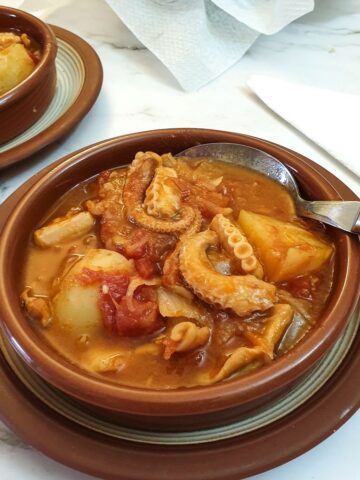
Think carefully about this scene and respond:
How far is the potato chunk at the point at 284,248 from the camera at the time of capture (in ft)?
3.88

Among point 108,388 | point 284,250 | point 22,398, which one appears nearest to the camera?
point 108,388

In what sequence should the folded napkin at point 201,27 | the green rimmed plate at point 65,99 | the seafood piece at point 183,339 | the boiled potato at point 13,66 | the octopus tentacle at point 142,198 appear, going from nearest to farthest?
the seafood piece at point 183,339 < the octopus tentacle at point 142,198 < the green rimmed plate at point 65,99 < the boiled potato at point 13,66 < the folded napkin at point 201,27

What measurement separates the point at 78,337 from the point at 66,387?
0.53ft

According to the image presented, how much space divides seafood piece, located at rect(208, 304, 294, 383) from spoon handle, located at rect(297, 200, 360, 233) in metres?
0.23

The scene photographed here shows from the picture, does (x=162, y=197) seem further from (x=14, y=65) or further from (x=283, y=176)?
(x=14, y=65)

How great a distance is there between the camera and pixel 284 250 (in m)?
1.19

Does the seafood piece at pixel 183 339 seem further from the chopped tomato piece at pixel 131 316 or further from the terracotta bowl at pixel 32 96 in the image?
the terracotta bowl at pixel 32 96

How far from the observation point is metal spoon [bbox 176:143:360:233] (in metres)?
1.21

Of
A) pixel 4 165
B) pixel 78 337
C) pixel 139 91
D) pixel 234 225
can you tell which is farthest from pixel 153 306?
pixel 139 91

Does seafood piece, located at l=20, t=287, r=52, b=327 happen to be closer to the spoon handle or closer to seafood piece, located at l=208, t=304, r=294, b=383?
seafood piece, located at l=208, t=304, r=294, b=383

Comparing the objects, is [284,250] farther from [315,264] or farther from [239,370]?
[239,370]

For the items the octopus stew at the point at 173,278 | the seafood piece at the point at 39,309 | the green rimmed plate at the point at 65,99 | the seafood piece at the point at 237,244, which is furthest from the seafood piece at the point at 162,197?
the green rimmed plate at the point at 65,99

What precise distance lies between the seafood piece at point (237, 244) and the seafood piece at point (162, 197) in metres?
0.11

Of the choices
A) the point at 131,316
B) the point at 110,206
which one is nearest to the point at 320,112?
the point at 110,206
